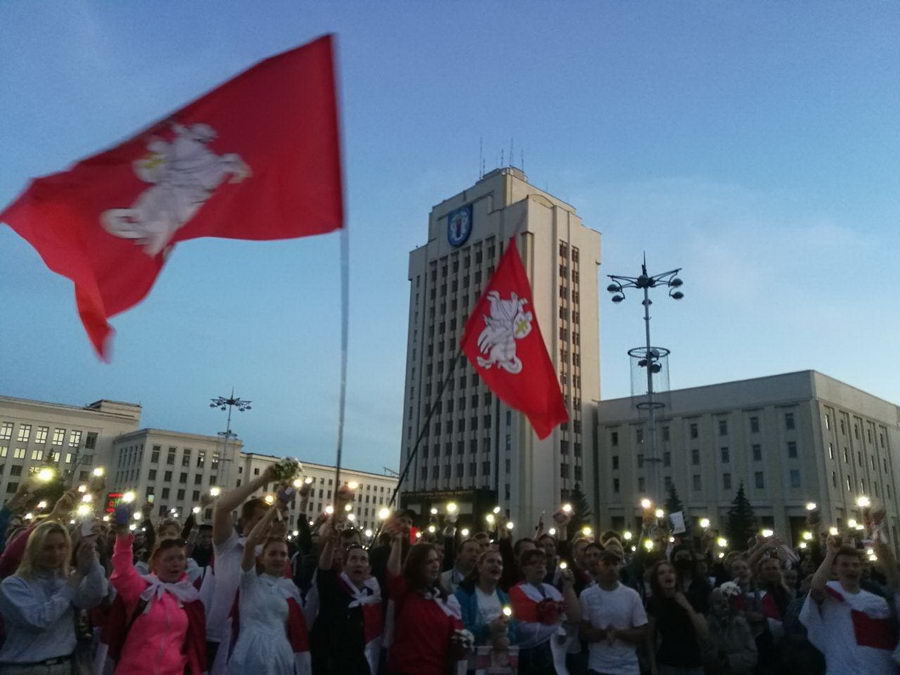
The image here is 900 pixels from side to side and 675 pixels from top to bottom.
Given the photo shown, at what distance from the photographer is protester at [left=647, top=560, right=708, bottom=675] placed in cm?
686

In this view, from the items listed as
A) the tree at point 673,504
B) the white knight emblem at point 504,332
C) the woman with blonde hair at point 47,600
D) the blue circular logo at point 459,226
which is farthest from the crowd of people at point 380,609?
the blue circular logo at point 459,226

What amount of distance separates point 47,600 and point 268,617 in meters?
1.54

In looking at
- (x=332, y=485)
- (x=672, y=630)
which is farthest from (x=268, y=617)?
(x=332, y=485)

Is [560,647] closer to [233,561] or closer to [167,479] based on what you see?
[233,561]

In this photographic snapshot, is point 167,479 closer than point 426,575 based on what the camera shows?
No

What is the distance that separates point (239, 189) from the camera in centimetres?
674

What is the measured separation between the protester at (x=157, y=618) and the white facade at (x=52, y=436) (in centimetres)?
10737

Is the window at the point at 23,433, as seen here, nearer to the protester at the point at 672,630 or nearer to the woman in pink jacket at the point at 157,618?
the woman in pink jacket at the point at 157,618

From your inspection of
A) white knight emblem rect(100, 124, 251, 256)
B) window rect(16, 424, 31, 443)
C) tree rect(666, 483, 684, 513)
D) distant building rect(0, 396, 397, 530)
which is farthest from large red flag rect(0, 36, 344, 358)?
window rect(16, 424, 31, 443)

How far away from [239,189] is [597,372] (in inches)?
2877

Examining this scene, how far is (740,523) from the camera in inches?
2047

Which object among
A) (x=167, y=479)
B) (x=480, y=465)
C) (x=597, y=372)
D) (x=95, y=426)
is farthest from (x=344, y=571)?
(x=95, y=426)

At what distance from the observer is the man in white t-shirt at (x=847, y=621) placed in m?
6.18

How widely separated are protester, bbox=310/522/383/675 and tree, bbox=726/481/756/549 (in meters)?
51.0
